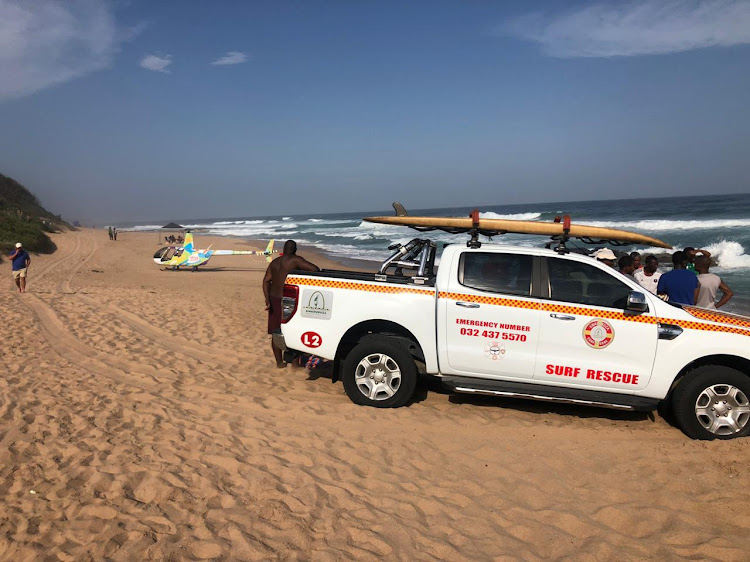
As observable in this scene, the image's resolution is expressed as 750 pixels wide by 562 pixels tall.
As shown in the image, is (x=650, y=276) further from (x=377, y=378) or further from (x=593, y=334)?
(x=377, y=378)

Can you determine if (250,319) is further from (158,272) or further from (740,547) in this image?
(158,272)

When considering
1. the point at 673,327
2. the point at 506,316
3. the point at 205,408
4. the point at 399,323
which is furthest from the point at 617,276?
the point at 205,408

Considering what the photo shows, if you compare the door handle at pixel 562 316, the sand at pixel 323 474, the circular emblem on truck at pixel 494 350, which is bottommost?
the sand at pixel 323 474

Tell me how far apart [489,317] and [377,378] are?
4.61 feet

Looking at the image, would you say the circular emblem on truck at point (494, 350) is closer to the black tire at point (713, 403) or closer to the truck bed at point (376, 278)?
the truck bed at point (376, 278)

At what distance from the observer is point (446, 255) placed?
5.69 metres

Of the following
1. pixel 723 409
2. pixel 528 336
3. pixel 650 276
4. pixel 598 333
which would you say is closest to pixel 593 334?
pixel 598 333

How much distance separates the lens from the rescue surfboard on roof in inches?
221

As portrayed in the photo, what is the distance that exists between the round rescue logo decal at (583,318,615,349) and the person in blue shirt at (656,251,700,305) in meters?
2.03

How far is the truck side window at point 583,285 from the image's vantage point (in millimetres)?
5164

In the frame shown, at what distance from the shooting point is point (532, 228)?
18.9ft

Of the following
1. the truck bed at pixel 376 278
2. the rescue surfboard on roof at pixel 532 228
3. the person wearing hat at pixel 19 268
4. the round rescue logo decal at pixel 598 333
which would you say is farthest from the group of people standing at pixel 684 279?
the person wearing hat at pixel 19 268

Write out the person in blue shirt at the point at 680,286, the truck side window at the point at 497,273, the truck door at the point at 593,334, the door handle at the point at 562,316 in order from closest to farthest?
the truck door at the point at 593,334 → the door handle at the point at 562,316 → the truck side window at the point at 497,273 → the person in blue shirt at the point at 680,286

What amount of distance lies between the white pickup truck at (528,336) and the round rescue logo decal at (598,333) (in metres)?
0.01
